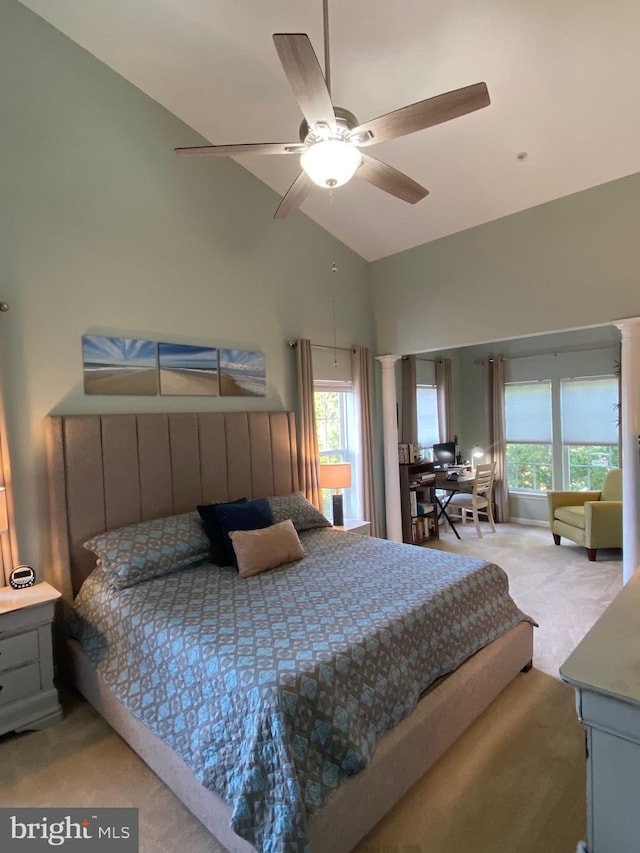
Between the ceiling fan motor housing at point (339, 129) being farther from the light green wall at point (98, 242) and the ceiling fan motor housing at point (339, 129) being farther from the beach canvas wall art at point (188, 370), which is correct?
the beach canvas wall art at point (188, 370)

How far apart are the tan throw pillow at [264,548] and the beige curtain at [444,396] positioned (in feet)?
13.3

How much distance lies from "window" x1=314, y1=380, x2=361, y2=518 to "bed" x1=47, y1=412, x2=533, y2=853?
1.28 metres

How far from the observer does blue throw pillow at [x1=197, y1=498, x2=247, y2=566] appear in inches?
109

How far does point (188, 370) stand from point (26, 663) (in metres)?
2.00

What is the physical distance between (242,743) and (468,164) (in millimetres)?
3654

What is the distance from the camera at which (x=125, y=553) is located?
8.20 feet

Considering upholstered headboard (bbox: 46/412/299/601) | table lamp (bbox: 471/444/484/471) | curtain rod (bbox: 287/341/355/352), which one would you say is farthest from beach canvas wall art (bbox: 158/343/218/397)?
table lamp (bbox: 471/444/484/471)

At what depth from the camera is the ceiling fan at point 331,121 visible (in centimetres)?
149

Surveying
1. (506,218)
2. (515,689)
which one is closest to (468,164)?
(506,218)

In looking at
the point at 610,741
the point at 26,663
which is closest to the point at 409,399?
the point at 26,663

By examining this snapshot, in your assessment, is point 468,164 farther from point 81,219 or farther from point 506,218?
point 81,219

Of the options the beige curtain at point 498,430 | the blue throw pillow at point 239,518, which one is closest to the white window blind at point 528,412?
the beige curtain at point 498,430

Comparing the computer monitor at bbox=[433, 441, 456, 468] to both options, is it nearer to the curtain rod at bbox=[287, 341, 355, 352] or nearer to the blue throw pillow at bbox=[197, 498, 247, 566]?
the curtain rod at bbox=[287, 341, 355, 352]

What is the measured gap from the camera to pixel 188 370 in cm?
333
